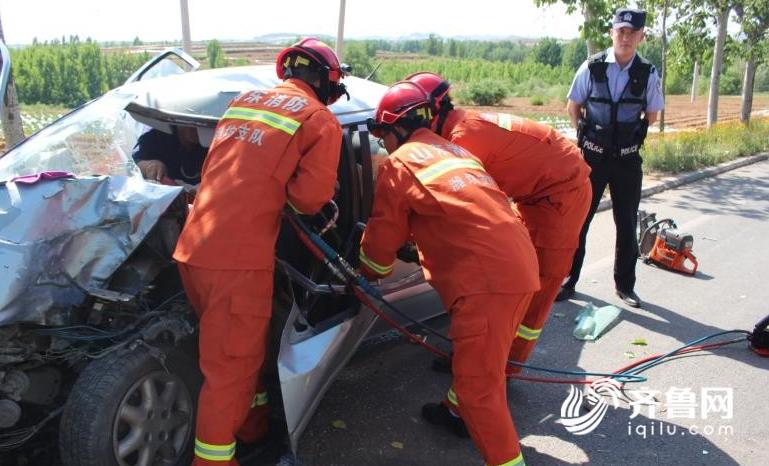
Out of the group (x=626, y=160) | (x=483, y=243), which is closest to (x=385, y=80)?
(x=626, y=160)

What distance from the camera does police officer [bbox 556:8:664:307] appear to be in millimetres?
4652

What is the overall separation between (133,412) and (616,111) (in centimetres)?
375

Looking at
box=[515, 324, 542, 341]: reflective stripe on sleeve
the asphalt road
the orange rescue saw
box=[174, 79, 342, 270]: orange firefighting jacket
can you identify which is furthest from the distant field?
box=[174, 79, 342, 270]: orange firefighting jacket

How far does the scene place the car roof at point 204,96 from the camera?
3203mm

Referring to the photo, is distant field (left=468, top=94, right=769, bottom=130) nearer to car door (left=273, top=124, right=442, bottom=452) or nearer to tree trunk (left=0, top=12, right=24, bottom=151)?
tree trunk (left=0, top=12, right=24, bottom=151)

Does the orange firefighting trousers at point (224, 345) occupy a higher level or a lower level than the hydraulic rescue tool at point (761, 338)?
higher

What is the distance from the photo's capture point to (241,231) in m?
2.55

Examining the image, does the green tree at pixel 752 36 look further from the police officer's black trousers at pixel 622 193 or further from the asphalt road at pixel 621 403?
the police officer's black trousers at pixel 622 193

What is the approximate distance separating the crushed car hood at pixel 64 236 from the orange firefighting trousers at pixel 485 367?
1.34 m

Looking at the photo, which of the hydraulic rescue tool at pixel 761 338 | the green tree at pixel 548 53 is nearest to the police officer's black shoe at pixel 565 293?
the hydraulic rescue tool at pixel 761 338

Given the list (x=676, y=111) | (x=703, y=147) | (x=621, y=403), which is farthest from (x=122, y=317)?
(x=676, y=111)

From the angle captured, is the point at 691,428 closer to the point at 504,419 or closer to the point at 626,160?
the point at 504,419

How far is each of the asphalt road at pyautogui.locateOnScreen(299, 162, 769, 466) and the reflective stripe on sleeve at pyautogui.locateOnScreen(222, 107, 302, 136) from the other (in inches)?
59.6

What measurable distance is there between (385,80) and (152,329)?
1286 inches
